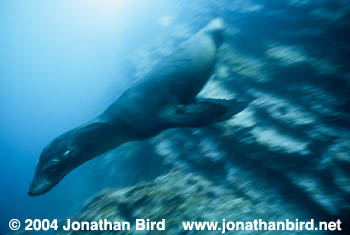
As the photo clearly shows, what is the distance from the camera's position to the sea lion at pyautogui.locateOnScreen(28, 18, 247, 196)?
283 centimetres

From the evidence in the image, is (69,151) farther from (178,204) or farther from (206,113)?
(206,113)

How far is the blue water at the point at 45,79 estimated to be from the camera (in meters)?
27.5

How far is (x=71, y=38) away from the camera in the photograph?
60281 millimetres

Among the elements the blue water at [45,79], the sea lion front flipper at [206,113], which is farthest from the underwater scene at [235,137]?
the blue water at [45,79]

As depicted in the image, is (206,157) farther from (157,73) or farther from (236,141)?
(157,73)

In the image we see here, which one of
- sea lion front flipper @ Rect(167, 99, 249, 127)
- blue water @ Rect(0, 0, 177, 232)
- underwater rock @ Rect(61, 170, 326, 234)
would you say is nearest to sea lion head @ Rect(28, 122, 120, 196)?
underwater rock @ Rect(61, 170, 326, 234)

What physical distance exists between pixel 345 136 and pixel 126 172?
366 centimetres

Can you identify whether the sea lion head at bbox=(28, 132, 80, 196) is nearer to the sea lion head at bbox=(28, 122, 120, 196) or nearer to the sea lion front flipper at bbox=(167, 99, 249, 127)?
the sea lion head at bbox=(28, 122, 120, 196)

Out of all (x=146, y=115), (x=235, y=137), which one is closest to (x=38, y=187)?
(x=146, y=115)

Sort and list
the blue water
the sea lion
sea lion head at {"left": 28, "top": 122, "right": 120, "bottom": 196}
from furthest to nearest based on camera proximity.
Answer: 1. the blue water
2. sea lion head at {"left": 28, "top": 122, "right": 120, "bottom": 196}
3. the sea lion

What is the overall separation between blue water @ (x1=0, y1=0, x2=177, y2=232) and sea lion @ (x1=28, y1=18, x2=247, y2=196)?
39.9 feet

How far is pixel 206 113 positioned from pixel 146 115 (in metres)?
0.71

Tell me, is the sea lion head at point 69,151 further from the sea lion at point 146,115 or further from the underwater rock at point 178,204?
the underwater rock at point 178,204

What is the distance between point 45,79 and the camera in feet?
229
